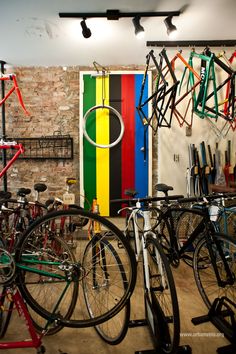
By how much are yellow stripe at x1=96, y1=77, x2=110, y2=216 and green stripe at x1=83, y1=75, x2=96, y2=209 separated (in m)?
0.07

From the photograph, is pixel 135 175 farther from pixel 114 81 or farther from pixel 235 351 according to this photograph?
pixel 235 351

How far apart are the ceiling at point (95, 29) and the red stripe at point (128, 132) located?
363 millimetres

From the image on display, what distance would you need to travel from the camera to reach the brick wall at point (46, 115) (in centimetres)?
370

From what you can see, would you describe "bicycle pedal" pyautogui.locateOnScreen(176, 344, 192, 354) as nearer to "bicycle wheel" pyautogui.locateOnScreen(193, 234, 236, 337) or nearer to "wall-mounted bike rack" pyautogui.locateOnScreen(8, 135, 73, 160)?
"bicycle wheel" pyautogui.locateOnScreen(193, 234, 236, 337)

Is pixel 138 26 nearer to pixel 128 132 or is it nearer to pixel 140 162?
pixel 128 132

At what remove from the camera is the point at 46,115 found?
3744mm

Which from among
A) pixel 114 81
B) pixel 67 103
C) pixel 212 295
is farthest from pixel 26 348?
pixel 114 81

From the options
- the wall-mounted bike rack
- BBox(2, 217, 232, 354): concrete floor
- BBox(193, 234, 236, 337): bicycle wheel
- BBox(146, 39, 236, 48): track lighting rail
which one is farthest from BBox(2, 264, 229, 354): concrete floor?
BBox(146, 39, 236, 48): track lighting rail

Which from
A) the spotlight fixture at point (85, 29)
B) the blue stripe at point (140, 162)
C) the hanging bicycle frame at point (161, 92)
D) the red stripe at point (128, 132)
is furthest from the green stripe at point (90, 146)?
the spotlight fixture at point (85, 29)

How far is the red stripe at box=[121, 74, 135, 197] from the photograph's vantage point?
3.64 m

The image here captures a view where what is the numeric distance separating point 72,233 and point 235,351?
1531 millimetres

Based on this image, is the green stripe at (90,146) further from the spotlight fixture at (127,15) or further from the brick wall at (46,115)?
the spotlight fixture at (127,15)

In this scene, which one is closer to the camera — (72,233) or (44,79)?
(72,233)

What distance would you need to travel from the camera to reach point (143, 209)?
1.70 metres
